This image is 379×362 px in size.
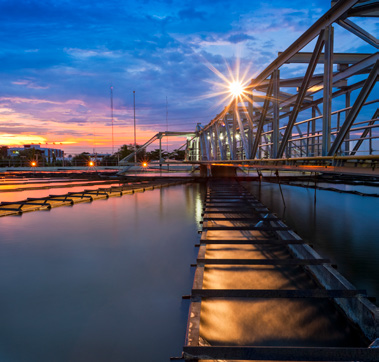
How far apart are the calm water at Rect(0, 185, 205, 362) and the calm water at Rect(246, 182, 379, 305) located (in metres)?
4.64

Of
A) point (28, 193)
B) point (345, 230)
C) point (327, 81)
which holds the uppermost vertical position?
point (327, 81)

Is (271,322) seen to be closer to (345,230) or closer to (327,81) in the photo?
(327,81)

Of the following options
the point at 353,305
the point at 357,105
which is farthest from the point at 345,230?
the point at 357,105

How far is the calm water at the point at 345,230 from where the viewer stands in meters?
8.64

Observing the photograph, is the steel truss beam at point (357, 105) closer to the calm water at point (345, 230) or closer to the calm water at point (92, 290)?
the calm water at point (345, 230)

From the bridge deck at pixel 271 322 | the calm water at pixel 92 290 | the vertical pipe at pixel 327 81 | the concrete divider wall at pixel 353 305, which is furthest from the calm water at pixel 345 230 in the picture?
the calm water at pixel 92 290

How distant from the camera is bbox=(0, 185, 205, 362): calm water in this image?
524 centimetres

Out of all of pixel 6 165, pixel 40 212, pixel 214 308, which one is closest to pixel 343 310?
pixel 214 308

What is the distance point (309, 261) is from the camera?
25.0 ft

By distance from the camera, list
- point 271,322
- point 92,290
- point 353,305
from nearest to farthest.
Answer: point 353,305
point 271,322
point 92,290

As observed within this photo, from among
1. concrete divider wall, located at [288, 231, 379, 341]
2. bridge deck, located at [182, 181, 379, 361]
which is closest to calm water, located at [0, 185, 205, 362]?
bridge deck, located at [182, 181, 379, 361]

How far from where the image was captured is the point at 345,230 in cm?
1420

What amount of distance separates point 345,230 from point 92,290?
11.8 meters

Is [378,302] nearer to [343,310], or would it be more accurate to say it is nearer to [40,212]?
[343,310]
